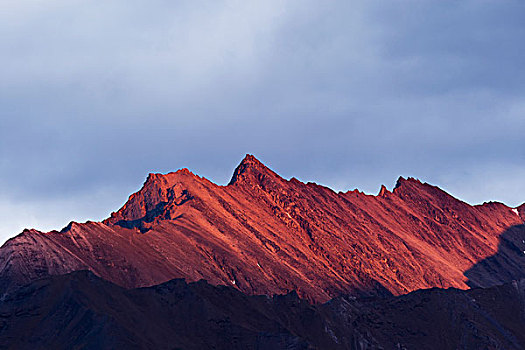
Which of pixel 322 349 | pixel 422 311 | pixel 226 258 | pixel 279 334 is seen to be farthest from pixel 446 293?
pixel 226 258

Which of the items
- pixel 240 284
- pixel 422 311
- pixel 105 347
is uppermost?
pixel 240 284

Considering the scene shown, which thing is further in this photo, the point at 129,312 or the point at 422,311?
the point at 422,311

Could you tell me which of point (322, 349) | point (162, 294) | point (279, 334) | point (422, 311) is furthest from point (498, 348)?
point (162, 294)

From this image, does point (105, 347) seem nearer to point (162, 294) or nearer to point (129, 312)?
point (129, 312)

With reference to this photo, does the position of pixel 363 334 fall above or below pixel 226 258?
below

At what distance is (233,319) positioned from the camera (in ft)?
420

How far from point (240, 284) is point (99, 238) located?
3095 centimetres

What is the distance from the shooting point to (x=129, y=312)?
4633 inches

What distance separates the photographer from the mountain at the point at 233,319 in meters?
113

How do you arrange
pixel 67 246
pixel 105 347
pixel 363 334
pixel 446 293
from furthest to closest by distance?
pixel 67 246 < pixel 446 293 < pixel 363 334 < pixel 105 347

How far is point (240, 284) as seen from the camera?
632 feet

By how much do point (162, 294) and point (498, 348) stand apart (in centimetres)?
5025

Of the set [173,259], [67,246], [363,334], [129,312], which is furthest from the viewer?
[173,259]

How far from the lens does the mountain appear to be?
4466 inches
